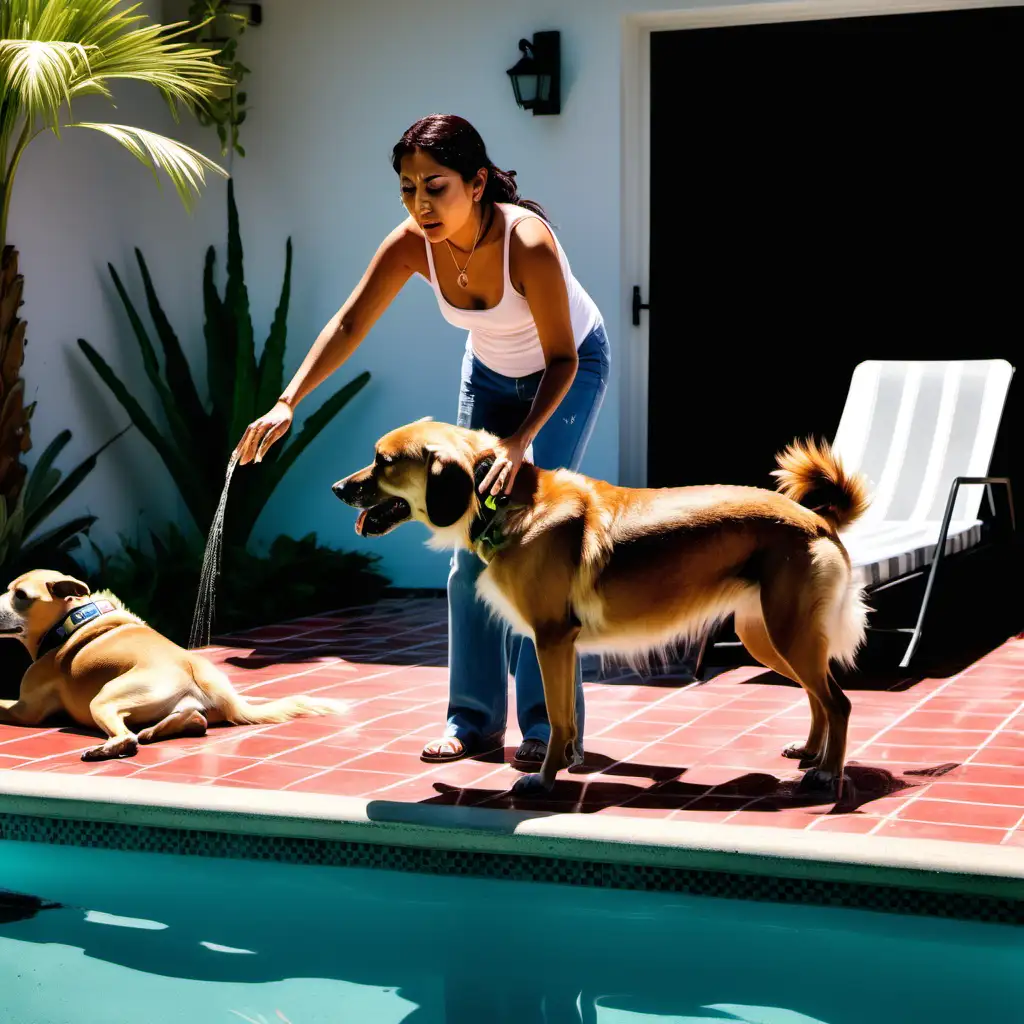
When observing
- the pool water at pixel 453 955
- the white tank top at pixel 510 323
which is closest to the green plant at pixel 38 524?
the pool water at pixel 453 955

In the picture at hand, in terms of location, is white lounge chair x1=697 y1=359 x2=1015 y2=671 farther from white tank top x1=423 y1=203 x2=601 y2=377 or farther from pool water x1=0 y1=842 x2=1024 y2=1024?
pool water x1=0 y1=842 x2=1024 y2=1024

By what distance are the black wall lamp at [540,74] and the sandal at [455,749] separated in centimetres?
443

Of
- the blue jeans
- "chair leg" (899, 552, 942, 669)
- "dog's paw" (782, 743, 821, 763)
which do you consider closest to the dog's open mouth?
the blue jeans

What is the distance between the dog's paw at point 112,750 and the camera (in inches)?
164

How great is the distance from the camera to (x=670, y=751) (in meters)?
4.29

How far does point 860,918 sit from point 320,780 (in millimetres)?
1572

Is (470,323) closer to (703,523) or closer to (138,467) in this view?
(703,523)

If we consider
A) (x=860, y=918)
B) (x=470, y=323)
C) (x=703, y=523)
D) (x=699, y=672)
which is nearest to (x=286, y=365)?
(x=699, y=672)

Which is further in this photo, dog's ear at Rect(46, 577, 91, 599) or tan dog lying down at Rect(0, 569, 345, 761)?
dog's ear at Rect(46, 577, 91, 599)

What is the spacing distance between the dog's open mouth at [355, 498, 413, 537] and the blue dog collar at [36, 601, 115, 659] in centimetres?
146

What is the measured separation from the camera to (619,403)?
7.67m

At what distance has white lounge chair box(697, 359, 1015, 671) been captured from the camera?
6.53 m

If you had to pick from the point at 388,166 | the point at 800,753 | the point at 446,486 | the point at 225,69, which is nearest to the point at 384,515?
the point at 446,486

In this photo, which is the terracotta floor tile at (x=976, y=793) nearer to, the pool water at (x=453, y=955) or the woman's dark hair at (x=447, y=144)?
the pool water at (x=453, y=955)
